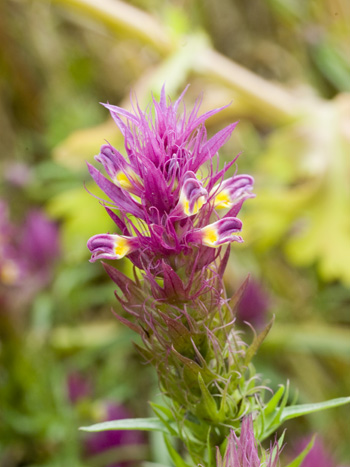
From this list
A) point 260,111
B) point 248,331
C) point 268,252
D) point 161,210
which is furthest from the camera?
point 268,252

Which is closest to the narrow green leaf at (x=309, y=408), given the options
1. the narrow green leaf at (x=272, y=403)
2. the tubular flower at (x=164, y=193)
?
the narrow green leaf at (x=272, y=403)

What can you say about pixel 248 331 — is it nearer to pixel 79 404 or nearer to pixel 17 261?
pixel 79 404

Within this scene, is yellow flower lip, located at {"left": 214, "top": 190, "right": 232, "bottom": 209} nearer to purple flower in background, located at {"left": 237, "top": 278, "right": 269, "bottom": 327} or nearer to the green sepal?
the green sepal

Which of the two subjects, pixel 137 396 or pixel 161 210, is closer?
pixel 161 210

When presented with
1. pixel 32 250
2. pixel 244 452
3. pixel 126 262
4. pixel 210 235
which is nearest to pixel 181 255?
pixel 210 235

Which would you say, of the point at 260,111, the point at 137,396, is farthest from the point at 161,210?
the point at 260,111

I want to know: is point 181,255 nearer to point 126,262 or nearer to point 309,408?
point 309,408

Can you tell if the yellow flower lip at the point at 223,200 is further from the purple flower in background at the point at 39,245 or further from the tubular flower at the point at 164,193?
the purple flower in background at the point at 39,245
